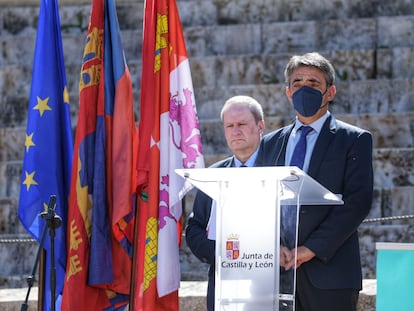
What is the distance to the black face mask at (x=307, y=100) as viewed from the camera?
6012mm

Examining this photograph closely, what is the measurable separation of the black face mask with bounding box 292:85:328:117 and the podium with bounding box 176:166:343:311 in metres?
0.52

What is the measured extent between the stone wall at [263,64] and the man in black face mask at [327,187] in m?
3.73

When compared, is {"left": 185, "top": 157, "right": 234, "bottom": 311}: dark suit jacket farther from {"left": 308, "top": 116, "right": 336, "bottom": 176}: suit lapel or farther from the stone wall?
the stone wall

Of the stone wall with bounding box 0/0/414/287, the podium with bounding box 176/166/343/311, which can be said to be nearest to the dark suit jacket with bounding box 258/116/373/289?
the podium with bounding box 176/166/343/311

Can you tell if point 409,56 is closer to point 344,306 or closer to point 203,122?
point 203,122

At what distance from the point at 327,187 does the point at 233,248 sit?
0.67m

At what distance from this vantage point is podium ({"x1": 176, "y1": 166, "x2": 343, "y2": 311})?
18.1 ft

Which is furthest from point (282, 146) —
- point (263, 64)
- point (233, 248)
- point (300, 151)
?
point (263, 64)

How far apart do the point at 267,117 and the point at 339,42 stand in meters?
1.28

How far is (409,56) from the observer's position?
1106cm

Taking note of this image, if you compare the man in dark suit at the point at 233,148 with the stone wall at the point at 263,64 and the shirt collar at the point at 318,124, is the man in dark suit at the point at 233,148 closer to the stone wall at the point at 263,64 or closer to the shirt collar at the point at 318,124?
the shirt collar at the point at 318,124

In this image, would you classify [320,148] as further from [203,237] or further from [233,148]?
[203,237]

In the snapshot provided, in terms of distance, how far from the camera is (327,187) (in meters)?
6.02

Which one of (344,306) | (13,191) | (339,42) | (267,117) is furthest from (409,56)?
(344,306)
